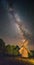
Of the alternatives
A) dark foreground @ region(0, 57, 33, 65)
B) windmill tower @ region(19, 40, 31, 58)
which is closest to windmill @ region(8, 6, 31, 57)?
windmill tower @ region(19, 40, 31, 58)

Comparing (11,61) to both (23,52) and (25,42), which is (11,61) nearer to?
(23,52)

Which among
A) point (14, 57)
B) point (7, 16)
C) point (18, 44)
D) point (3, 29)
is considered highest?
point (7, 16)

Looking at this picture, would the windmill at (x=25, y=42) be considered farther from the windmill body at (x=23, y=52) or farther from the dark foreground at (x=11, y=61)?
the dark foreground at (x=11, y=61)

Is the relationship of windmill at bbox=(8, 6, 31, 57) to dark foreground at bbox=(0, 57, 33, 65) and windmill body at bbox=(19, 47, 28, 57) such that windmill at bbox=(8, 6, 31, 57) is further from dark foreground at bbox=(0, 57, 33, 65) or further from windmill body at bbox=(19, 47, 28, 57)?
dark foreground at bbox=(0, 57, 33, 65)

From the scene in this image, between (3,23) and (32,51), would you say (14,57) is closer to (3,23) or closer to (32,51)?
(32,51)

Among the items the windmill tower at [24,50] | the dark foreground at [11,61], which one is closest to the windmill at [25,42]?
the windmill tower at [24,50]

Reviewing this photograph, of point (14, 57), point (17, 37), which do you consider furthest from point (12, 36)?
point (14, 57)

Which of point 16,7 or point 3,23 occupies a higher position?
point 16,7

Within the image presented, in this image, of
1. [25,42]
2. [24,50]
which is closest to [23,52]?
[24,50]

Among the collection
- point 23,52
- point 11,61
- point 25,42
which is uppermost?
point 25,42

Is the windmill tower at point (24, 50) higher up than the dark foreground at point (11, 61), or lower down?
higher up

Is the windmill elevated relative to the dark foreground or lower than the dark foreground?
elevated
